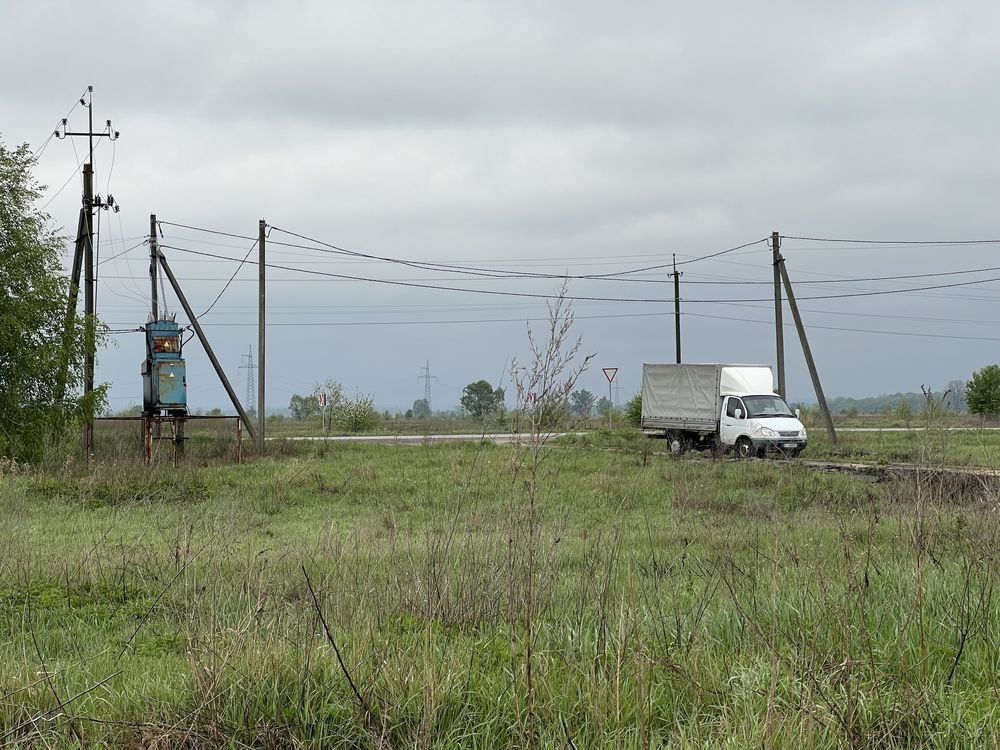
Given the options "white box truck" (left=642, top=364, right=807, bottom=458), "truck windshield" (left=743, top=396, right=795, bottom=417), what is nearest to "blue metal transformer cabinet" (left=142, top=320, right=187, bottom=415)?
"white box truck" (left=642, top=364, right=807, bottom=458)

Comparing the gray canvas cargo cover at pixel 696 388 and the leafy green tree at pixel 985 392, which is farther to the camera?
the leafy green tree at pixel 985 392

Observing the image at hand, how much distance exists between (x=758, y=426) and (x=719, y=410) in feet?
7.38

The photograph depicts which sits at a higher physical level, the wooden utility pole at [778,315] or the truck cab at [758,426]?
the wooden utility pole at [778,315]

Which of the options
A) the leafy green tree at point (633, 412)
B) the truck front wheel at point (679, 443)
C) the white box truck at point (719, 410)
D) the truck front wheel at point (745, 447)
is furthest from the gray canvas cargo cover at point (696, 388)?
the leafy green tree at point (633, 412)

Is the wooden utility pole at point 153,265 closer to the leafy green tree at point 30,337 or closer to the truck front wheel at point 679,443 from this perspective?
the leafy green tree at point 30,337

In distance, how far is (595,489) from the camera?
56.9 ft

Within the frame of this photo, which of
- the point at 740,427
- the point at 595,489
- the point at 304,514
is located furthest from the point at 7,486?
the point at 740,427

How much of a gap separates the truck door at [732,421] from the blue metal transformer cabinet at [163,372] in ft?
55.5

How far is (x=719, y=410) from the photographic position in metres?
28.8

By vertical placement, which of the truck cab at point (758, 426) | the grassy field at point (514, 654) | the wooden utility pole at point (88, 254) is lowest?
the grassy field at point (514, 654)

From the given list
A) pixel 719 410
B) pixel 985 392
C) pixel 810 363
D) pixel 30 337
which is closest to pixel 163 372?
pixel 30 337

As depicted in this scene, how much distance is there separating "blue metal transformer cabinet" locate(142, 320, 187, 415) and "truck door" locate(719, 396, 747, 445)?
16930 mm

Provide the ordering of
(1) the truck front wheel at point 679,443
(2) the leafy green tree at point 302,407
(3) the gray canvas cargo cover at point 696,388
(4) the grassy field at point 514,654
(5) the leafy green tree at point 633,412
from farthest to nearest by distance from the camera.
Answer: (2) the leafy green tree at point 302,407 < (5) the leafy green tree at point 633,412 < (1) the truck front wheel at point 679,443 < (3) the gray canvas cargo cover at point 696,388 < (4) the grassy field at point 514,654

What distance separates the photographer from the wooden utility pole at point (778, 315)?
34031mm
